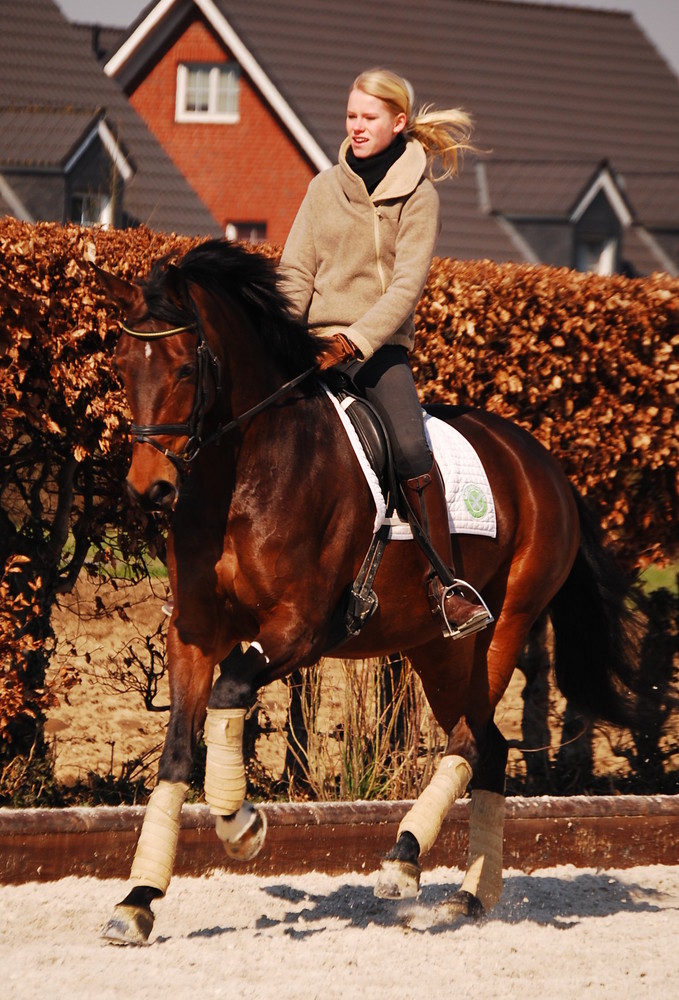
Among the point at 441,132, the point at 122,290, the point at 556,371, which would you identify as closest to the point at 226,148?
the point at 556,371

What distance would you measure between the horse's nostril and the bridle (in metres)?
0.09

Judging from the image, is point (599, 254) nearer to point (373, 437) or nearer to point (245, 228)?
point (245, 228)

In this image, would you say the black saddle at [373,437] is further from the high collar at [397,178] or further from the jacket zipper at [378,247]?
the high collar at [397,178]

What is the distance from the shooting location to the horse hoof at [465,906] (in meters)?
5.38

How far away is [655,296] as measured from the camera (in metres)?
7.37

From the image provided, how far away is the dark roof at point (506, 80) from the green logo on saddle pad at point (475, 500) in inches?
875

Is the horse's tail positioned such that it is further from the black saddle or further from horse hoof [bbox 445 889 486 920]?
the black saddle

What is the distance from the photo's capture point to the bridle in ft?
13.5

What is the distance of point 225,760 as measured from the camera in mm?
4332

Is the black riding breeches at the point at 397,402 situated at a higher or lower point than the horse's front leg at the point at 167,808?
higher

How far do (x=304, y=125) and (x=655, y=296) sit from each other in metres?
21.9

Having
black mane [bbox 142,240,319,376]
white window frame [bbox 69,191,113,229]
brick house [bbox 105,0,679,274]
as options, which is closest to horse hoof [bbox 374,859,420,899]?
black mane [bbox 142,240,319,376]

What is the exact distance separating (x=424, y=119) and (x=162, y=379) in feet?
5.93

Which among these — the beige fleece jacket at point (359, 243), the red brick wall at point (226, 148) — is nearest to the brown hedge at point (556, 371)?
the beige fleece jacket at point (359, 243)
